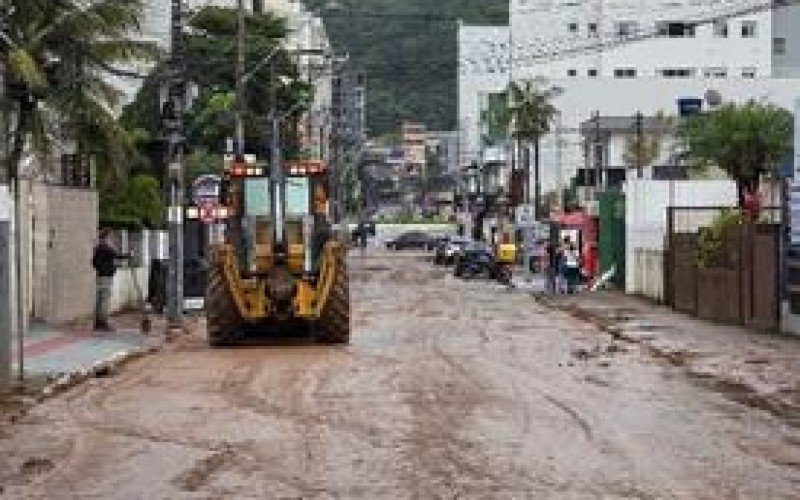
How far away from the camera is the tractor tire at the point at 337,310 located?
95.2ft

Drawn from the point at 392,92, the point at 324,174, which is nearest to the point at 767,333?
the point at 324,174

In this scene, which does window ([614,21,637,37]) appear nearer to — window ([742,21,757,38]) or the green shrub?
window ([742,21,757,38])

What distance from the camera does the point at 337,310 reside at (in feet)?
95.5

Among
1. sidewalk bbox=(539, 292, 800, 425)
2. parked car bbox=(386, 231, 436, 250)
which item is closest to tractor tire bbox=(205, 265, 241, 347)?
sidewalk bbox=(539, 292, 800, 425)

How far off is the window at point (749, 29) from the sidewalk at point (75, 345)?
277 ft

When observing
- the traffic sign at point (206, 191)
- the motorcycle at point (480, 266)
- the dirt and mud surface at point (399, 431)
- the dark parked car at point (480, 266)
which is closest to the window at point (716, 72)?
the dark parked car at point (480, 266)

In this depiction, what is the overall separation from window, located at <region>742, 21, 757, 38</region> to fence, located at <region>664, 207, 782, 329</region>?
74.1 meters

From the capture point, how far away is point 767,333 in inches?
1248

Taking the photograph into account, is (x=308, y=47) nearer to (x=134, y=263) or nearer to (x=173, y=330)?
(x=134, y=263)

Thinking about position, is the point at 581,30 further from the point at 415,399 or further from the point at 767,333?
the point at 415,399

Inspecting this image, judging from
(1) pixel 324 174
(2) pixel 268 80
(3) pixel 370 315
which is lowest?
(3) pixel 370 315

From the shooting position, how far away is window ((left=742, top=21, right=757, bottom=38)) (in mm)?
114137

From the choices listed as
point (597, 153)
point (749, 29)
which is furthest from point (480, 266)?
point (749, 29)

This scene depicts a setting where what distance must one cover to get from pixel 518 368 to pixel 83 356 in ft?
23.7
